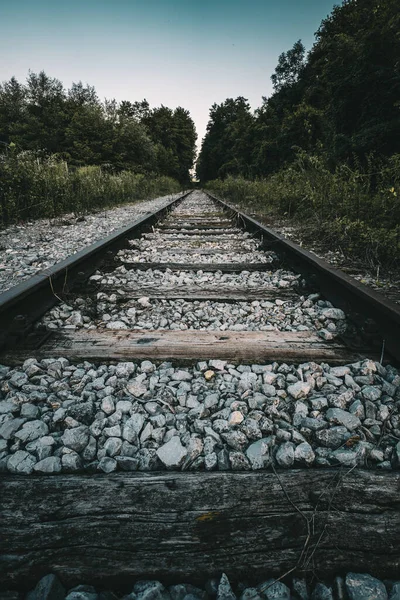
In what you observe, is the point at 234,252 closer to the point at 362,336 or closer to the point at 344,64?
the point at 362,336

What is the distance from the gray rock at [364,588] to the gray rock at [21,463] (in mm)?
869


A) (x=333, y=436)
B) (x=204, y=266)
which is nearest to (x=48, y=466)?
(x=333, y=436)

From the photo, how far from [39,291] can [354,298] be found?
1928mm

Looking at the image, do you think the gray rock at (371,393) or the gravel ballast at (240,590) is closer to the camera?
the gravel ballast at (240,590)

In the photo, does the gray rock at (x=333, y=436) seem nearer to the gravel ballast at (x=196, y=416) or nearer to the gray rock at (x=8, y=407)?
the gravel ballast at (x=196, y=416)

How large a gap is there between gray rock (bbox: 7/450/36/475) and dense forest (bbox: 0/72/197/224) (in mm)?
5343

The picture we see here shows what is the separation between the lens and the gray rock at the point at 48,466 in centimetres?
90

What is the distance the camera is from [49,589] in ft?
2.03

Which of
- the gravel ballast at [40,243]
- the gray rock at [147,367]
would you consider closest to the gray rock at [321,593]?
the gray rock at [147,367]

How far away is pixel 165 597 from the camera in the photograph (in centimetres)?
65

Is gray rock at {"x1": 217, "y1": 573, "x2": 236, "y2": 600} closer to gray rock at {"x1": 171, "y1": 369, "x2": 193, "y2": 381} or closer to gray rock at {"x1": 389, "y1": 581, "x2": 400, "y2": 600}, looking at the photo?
gray rock at {"x1": 389, "y1": 581, "x2": 400, "y2": 600}

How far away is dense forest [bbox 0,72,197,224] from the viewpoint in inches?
222

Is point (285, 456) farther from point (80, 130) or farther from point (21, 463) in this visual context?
point (80, 130)

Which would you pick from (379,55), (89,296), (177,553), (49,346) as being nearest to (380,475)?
(177,553)
